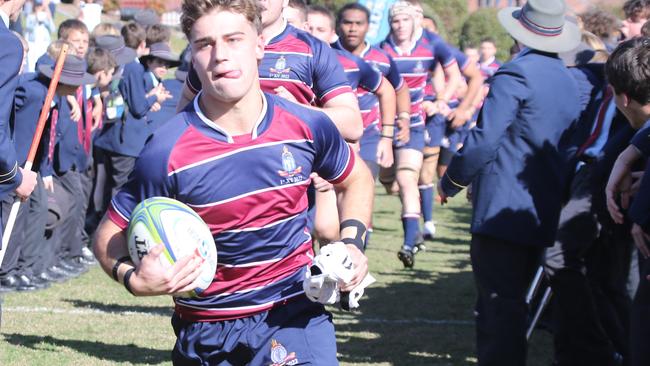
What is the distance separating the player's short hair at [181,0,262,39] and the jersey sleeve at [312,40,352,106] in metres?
2.28

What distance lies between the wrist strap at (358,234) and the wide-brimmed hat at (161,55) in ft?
30.3

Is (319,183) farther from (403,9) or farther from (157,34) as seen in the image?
(157,34)

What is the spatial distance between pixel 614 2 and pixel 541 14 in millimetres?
33919

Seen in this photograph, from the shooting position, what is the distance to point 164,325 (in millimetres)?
9188

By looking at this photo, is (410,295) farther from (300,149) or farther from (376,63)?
(300,149)

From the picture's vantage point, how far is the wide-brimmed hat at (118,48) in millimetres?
14375

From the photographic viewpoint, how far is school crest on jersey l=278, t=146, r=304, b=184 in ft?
15.2

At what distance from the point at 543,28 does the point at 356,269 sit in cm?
303

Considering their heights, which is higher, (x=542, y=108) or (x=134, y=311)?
(x=542, y=108)

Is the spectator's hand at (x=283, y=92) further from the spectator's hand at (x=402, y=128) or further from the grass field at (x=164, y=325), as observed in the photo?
the spectator's hand at (x=402, y=128)

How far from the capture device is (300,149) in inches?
186

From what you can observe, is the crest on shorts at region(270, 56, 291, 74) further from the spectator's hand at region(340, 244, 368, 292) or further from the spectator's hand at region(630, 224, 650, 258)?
the spectator's hand at region(340, 244, 368, 292)

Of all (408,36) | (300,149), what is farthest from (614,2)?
(300,149)

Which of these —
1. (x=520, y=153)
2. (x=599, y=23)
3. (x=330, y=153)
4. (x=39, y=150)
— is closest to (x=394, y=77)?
(x=599, y=23)
